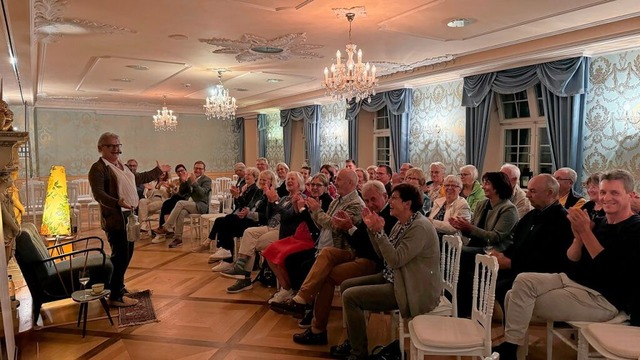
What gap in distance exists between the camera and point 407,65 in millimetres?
6645

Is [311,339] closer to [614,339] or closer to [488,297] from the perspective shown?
[488,297]

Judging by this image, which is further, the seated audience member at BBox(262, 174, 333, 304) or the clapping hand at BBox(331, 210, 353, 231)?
the seated audience member at BBox(262, 174, 333, 304)

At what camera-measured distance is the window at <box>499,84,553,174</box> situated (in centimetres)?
595

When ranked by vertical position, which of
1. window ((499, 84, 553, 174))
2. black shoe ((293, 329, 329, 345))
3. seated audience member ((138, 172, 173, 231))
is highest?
window ((499, 84, 553, 174))

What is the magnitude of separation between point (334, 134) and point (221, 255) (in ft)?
16.2

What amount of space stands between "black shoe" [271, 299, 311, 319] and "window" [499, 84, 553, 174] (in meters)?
4.09

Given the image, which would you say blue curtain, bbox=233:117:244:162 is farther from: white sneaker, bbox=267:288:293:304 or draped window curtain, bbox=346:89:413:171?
Result: white sneaker, bbox=267:288:293:304

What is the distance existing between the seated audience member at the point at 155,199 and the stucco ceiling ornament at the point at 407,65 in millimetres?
3995

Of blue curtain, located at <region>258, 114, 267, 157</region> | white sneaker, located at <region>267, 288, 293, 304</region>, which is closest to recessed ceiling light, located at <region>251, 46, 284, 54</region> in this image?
white sneaker, located at <region>267, 288, 293, 304</region>

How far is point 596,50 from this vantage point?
16.2 ft

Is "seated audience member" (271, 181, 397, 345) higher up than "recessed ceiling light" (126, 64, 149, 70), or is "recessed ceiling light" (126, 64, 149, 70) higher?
"recessed ceiling light" (126, 64, 149, 70)

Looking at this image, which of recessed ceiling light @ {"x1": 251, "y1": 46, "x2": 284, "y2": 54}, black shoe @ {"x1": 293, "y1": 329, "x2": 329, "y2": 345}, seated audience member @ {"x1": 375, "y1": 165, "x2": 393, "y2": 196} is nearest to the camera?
black shoe @ {"x1": 293, "y1": 329, "x2": 329, "y2": 345}

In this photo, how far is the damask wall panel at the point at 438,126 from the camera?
271 inches

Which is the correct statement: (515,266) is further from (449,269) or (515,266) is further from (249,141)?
(249,141)
